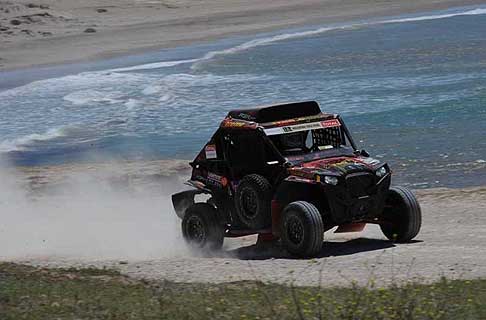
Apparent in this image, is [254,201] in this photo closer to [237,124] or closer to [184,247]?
[237,124]

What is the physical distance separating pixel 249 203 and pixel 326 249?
3.97 feet

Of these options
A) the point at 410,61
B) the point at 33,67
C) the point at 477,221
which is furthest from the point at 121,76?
the point at 477,221

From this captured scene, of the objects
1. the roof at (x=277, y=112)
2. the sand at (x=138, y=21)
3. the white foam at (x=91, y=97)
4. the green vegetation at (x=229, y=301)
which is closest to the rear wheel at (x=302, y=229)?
the roof at (x=277, y=112)

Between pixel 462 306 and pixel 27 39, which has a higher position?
pixel 462 306

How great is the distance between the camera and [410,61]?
4653cm

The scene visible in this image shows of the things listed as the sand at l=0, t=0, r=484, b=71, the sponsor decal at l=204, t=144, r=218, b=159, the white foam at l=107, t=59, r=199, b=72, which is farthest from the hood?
the sand at l=0, t=0, r=484, b=71

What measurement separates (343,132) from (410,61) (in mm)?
31282

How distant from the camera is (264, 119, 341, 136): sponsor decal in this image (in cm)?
1550

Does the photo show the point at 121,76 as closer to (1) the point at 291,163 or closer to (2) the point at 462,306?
(1) the point at 291,163

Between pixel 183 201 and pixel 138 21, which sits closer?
pixel 183 201

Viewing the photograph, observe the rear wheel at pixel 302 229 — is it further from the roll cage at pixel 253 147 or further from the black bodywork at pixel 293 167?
the roll cage at pixel 253 147

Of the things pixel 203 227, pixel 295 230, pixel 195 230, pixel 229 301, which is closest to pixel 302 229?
pixel 295 230

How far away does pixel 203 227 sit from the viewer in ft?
53.0

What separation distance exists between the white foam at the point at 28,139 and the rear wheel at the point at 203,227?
646 inches
